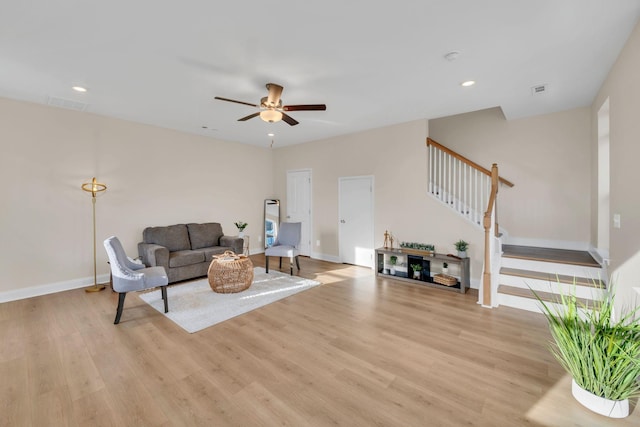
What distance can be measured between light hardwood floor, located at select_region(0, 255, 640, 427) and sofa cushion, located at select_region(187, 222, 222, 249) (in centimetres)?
189

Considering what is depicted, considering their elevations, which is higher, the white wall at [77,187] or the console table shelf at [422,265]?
the white wall at [77,187]

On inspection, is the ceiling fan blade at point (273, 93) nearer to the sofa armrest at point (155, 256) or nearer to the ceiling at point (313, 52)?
the ceiling at point (313, 52)

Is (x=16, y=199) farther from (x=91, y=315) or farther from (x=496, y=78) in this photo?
(x=496, y=78)

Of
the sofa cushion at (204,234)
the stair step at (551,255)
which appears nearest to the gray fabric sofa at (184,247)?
the sofa cushion at (204,234)

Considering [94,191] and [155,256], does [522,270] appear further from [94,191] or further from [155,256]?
[94,191]

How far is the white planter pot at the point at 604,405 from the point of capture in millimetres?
1655

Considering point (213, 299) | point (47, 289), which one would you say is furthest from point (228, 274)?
point (47, 289)

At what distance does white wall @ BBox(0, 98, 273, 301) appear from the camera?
146 inches

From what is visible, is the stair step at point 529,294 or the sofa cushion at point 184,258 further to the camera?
the sofa cushion at point 184,258

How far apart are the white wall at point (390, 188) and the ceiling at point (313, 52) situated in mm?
977

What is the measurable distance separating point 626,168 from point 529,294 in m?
1.74

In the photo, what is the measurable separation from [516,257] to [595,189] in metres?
1.45

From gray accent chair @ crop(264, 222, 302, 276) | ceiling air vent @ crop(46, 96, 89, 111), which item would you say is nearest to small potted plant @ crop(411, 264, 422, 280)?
gray accent chair @ crop(264, 222, 302, 276)

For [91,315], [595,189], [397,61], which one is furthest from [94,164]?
[595,189]
